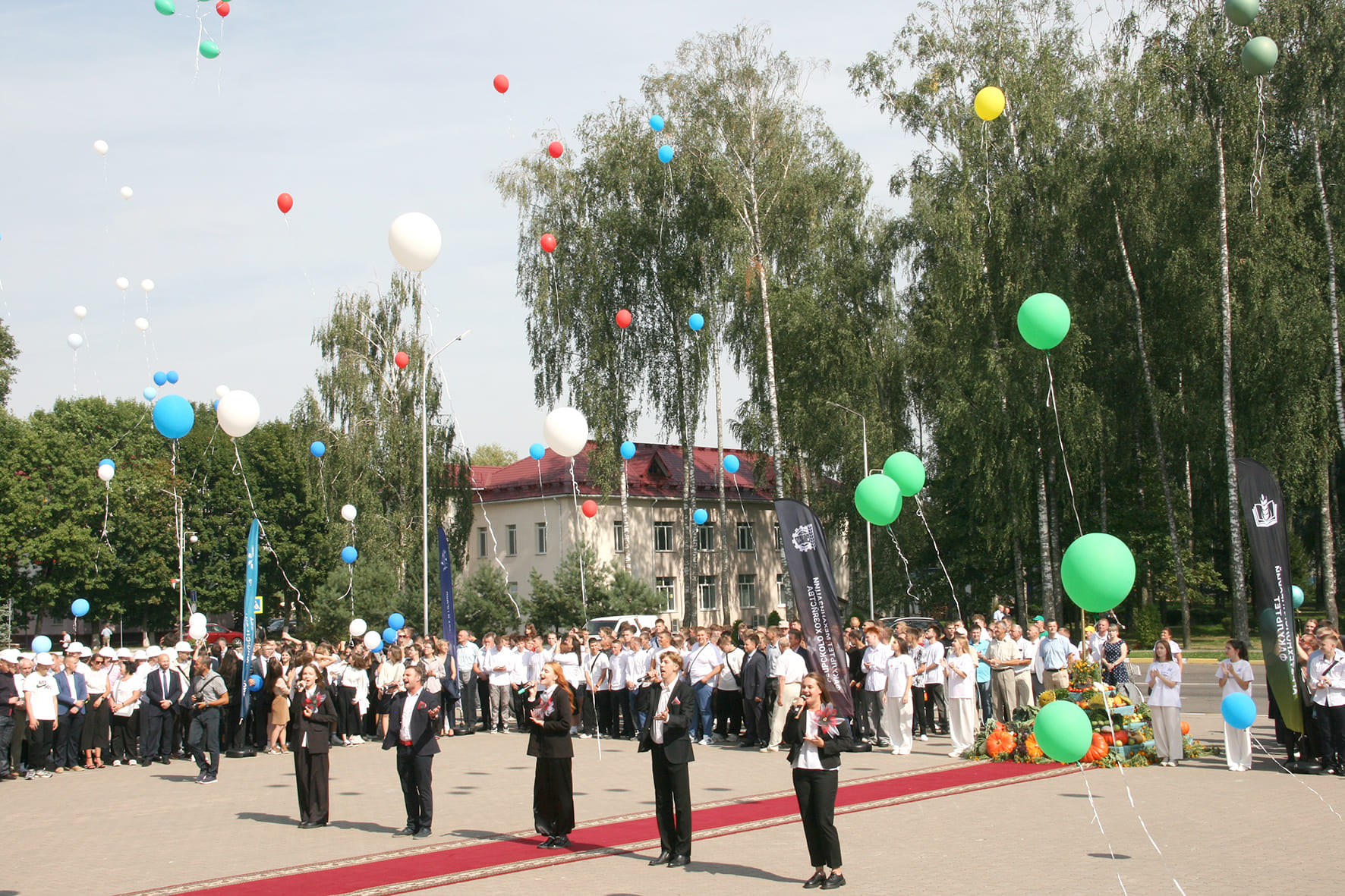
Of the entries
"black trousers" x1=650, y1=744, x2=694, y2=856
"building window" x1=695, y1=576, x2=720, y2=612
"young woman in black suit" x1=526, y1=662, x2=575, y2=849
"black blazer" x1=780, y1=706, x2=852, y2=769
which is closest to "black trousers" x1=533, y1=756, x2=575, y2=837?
"young woman in black suit" x1=526, y1=662, x2=575, y2=849

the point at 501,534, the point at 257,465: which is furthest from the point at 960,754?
the point at 257,465

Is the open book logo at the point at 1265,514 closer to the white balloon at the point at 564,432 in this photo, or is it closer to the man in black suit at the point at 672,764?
the man in black suit at the point at 672,764

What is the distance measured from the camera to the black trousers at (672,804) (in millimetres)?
9164

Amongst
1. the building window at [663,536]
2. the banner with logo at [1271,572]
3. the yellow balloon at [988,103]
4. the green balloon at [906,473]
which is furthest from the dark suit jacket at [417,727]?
the building window at [663,536]

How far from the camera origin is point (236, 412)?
1609 cm

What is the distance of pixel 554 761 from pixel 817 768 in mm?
2740

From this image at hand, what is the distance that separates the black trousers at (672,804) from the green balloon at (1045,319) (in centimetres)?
496

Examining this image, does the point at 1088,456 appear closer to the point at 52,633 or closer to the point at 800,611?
the point at 800,611

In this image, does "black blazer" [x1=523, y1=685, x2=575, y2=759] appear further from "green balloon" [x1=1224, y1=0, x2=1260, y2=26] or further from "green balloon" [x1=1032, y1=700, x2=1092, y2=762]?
"green balloon" [x1=1224, y1=0, x2=1260, y2=26]

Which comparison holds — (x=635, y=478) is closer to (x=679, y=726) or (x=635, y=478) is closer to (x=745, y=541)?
(x=745, y=541)

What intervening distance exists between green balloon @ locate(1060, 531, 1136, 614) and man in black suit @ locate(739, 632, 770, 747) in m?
9.45

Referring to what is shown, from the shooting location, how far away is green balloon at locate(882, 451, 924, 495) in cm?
1378

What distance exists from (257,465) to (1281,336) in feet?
144

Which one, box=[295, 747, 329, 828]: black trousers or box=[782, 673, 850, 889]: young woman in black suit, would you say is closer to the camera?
box=[782, 673, 850, 889]: young woman in black suit
